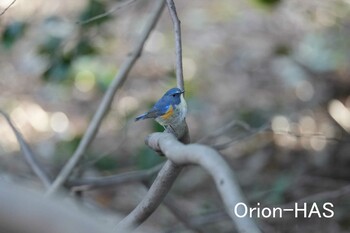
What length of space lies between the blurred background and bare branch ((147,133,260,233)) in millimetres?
1307

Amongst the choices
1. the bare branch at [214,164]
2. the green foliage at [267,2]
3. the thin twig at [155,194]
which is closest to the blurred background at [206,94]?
the green foliage at [267,2]

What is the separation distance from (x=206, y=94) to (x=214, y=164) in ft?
12.4

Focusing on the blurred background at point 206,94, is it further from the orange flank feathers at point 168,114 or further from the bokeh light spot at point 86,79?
the orange flank feathers at point 168,114

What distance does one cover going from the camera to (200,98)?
4.81 meters

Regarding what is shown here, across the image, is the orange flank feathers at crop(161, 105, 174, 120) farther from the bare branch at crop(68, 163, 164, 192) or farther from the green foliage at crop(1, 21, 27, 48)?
the green foliage at crop(1, 21, 27, 48)

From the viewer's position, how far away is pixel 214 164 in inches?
46.7

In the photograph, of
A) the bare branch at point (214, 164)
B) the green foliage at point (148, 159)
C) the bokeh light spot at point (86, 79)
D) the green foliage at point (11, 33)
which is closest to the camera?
the bare branch at point (214, 164)

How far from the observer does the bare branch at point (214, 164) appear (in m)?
1.12

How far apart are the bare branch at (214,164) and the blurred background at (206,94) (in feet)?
4.29

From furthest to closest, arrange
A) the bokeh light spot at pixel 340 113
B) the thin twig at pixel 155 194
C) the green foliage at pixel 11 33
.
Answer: the bokeh light spot at pixel 340 113 < the green foliage at pixel 11 33 < the thin twig at pixel 155 194

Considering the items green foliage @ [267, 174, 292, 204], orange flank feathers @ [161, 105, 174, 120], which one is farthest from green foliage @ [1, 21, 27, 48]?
orange flank feathers @ [161, 105, 174, 120]

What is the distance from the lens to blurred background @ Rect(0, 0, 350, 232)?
335 cm

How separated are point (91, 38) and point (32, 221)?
2432mm

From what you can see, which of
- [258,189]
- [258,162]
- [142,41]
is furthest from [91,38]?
[258,162]
